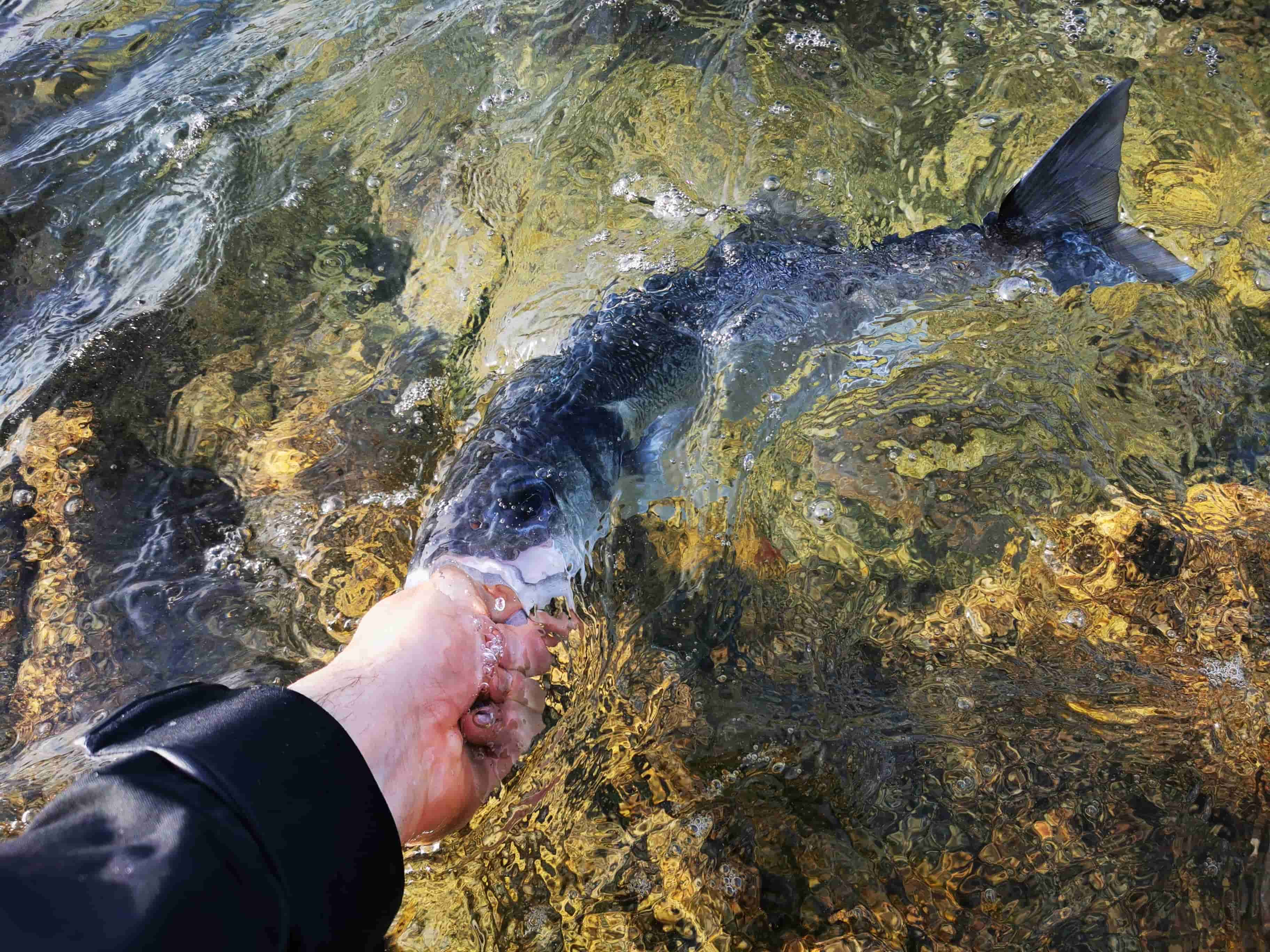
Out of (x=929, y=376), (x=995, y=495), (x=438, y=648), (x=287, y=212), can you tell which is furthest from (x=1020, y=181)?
(x=287, y=212)

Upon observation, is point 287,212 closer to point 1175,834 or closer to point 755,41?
point 755,41

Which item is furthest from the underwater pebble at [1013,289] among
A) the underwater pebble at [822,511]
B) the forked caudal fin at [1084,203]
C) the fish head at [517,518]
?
the fish head at [517,518]

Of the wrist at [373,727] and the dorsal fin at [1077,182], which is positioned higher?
the wrist at [373,727]

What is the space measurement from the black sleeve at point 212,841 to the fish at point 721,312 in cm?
104

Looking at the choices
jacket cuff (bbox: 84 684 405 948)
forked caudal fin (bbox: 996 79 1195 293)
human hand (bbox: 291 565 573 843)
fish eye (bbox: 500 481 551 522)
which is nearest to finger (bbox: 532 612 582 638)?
human hand (bbox: 291 565 573 843)

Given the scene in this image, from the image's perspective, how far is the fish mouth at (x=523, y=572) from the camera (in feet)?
7.14

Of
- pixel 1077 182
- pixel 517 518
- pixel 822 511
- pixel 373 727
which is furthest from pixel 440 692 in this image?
pixel 1077 182

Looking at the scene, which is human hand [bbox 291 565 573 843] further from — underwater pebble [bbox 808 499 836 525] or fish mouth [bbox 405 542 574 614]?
underwater pebble [bbox 808 499 836 525]

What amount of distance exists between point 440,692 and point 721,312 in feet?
6.43

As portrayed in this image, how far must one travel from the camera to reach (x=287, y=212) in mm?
4039

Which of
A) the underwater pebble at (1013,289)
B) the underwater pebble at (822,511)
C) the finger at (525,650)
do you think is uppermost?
the finger at (525,650)

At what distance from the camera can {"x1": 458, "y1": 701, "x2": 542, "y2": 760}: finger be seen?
1.97 metres

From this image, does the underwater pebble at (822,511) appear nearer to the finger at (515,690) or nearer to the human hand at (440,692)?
the human hand at (440,692)

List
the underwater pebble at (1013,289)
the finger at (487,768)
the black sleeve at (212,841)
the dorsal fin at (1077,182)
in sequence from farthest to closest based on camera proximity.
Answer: the underwater pebble at (1013,289) → the dorsal fin at (1077,182) → the finger at (487,768) → the black sleeve at (212,841)
